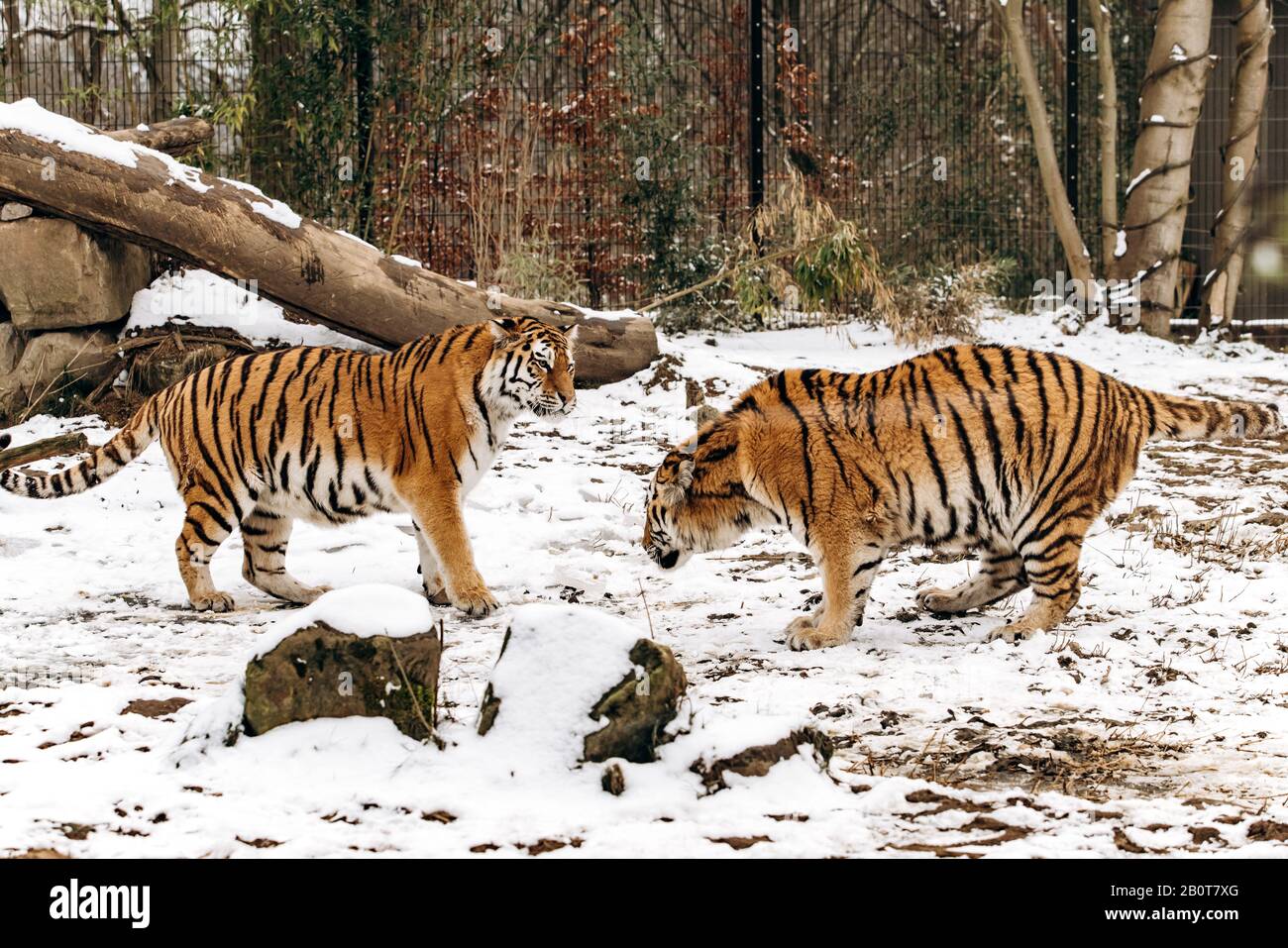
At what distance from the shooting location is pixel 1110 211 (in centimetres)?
1201

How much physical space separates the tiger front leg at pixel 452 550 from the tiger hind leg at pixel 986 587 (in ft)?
→ 5.47

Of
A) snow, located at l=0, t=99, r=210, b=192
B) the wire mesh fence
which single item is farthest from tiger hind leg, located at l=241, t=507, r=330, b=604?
the wire mesh fence

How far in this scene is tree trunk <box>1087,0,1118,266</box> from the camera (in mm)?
11852

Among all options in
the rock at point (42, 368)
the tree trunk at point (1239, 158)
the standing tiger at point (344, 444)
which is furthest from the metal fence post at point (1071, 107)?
the rock at point (42, 368)

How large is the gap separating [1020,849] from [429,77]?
9.05 metres

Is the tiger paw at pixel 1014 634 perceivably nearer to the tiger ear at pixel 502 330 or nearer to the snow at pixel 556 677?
the snow at pixel 556 677

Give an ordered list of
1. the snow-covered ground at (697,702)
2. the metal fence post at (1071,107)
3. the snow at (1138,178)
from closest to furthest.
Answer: the snow-covered ground at (697,702) → the snow at (1138,178) → the metal fence post at (1071,107)

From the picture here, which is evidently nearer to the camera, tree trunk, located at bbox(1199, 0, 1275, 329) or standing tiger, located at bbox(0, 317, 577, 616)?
standing tiger, located at bbox(0, 317, 577, 616)

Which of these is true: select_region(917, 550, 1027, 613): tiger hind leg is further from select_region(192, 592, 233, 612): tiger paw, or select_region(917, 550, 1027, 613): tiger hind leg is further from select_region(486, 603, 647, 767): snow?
select_region(192, 592, 233, 612): tiger paw

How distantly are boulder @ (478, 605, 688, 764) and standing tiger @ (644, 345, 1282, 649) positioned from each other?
1.33m

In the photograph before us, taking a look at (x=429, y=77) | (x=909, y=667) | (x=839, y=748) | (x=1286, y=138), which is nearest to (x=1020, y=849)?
(x=839, y=748)

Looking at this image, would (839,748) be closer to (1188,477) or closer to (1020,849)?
(1020,849)

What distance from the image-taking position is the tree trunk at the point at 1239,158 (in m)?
11.7
